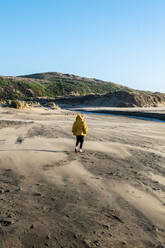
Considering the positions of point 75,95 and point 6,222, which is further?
point 75,95

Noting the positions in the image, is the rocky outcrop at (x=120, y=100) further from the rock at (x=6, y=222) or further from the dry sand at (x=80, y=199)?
the rock at (x=6, y=222)

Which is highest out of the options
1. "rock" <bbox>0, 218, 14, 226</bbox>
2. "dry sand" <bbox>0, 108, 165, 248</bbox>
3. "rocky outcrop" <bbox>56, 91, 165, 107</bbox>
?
"rocky outcrop" <bbox>56, 91, 165, 107</bbox>

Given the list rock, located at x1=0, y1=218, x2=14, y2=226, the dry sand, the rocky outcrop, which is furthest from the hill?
rock, located at x1=0, y1=218, x2=14, y2=226

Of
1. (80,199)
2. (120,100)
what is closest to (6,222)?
(80,199)

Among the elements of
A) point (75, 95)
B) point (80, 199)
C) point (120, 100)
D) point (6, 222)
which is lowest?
point (6, 222)

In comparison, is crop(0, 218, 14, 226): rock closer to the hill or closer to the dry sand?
the dry sand

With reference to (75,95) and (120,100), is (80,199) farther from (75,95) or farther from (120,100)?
(75,95)

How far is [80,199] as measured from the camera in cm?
430

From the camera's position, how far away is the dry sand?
322cm

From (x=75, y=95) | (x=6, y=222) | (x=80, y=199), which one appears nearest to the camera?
(x=6, y=222)

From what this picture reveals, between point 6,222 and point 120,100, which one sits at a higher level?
point 120,100

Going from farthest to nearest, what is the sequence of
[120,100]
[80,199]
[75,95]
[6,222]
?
[75,95]
[120,100]
[80,199]
[6,222]

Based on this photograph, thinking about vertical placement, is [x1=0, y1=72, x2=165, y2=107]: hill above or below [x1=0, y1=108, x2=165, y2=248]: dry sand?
above

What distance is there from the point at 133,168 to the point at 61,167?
80.7 inches
